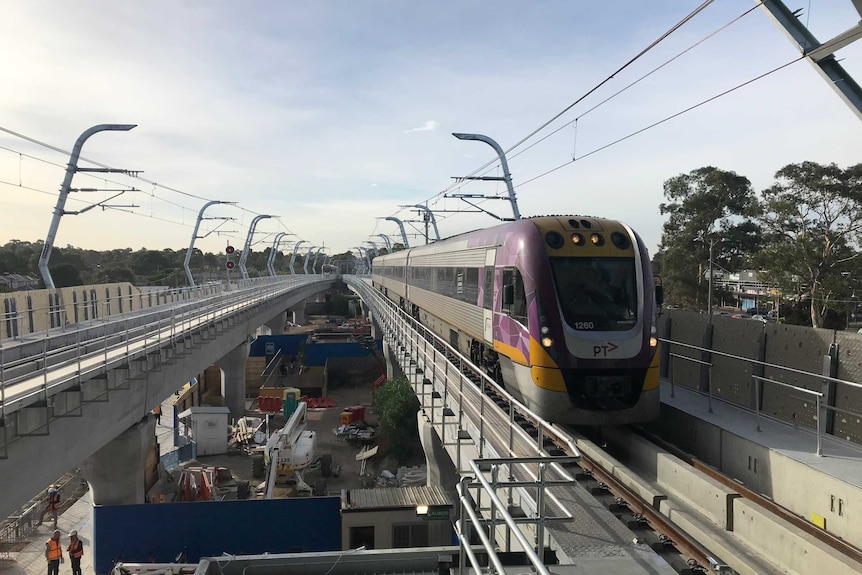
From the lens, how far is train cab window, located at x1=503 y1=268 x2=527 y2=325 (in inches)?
358

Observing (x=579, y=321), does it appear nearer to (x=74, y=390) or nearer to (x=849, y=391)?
(x=849, y=391)

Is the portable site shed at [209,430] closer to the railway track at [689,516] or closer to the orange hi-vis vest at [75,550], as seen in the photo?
the orange hi-vis vest at [75,550]

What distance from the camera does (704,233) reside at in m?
35.0

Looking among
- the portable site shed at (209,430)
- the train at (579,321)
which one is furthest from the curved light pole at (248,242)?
the train at (579,321)

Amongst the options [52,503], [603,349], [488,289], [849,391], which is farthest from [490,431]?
[52,503]

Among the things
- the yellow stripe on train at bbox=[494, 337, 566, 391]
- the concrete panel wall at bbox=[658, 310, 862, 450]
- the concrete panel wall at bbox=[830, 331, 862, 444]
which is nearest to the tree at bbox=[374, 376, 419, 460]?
the concrete panel wall at bbox=[658, 310, 862, 450]

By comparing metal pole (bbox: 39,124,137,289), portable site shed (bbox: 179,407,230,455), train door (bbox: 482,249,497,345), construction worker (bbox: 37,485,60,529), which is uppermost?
metal pole (bbox: 39,124,137,289)

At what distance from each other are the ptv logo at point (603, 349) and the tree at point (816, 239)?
66.8 ft

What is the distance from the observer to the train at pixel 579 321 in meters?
8.37

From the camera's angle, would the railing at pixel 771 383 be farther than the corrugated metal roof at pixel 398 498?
No

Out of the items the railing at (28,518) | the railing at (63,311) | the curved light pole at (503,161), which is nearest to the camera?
the railing at (63,311)

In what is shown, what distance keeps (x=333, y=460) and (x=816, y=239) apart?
24386 millimetres

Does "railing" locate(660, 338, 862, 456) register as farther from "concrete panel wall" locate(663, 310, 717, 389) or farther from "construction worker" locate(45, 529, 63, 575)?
"construction worker" locate(45, 529, 63, 575)

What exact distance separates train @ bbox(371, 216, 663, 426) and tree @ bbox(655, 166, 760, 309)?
90.4 ft
